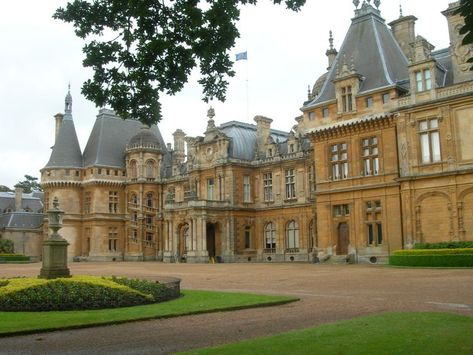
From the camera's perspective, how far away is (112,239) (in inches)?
2712

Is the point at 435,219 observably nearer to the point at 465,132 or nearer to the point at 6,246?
the point at 465,132

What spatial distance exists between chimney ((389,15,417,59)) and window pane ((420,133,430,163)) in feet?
35.3

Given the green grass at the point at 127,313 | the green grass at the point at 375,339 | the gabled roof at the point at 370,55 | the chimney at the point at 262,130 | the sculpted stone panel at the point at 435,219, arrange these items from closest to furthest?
the green grass at the point at 375,339 < the green grass at the point at 127,313 < the sculpted stone panel at the point at 435,219 < the gabled roof at the point at 370,55 < the chimney at the point at 262,130

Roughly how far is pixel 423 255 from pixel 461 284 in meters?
10.8

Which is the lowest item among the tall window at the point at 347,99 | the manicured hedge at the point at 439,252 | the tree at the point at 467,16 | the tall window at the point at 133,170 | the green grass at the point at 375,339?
the green grass at the point at 375,339

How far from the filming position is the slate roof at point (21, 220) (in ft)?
250

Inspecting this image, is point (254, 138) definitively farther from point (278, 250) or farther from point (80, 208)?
point (80, 208)

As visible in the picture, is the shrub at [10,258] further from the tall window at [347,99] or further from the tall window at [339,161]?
the tall window at [347,99]

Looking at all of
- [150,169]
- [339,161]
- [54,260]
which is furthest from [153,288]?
[150,169]

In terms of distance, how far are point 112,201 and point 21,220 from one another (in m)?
16.7

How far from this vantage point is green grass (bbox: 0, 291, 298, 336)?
1280 cm

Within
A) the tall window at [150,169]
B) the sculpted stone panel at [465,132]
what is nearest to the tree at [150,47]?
the sculpted stone panel at [465,132]

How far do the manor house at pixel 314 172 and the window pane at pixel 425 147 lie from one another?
0.07 meters

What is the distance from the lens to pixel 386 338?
9.47 metres
